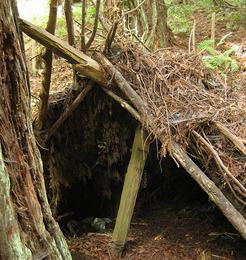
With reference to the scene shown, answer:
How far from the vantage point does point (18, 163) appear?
311 cm

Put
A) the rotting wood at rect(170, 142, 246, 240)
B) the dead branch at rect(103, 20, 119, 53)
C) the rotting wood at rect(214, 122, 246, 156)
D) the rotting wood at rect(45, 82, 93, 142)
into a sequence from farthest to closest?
the rotting wood at rect(45, 82, 93, 142), the dead branch at rect(103, 20, 119, 53), the rotting wood at rect(214, 122, 246, 156), the rotting wood at rect(170, 142, 246, 240)

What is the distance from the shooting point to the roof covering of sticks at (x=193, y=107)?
4242 mm

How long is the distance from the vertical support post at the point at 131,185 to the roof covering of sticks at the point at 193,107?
464 mm

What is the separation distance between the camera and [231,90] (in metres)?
5.60

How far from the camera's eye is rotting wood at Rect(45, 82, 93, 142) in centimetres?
497

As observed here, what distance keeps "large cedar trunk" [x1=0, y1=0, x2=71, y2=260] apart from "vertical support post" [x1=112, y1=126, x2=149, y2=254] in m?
1.61

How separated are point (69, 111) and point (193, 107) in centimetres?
155

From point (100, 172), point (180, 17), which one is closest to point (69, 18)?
point (100, 172)

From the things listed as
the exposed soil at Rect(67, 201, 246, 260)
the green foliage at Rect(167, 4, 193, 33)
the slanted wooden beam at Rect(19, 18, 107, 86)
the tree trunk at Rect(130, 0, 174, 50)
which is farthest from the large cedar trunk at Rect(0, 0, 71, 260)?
the green foliage at Rect(167, 4, 193, 33)

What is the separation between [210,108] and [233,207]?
4.15ft

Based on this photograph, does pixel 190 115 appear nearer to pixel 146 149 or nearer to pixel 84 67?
pixel 146 149

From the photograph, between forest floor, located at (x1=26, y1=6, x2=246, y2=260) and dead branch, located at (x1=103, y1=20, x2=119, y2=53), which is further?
forest floor, located at (x1=26, y1=6, x2=246, y2=260)

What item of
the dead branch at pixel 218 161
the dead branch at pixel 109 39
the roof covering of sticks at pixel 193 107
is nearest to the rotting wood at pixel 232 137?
the roof covering of sticks at pixel 193 107

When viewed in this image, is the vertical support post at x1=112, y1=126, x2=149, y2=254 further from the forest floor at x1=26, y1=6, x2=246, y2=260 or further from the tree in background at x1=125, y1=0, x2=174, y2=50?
the tree in background at x1=125, y1=0, x2=174, y2=50
